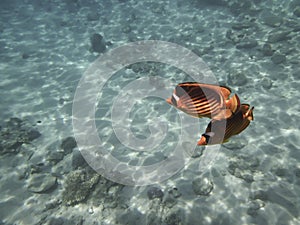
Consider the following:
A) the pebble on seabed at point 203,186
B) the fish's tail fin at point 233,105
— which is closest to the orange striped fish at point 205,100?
the fish's tail fin at point 233,105

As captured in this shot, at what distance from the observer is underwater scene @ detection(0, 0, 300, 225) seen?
563 centimetres

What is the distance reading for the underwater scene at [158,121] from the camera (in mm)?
5629

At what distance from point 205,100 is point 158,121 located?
20.9 feet

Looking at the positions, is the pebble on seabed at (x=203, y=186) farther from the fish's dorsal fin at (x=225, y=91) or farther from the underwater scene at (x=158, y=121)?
the fish's dorsal fin at (x=225, y=91)

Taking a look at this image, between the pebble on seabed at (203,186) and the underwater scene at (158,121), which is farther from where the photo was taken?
the pebble on seabed at (203,186)

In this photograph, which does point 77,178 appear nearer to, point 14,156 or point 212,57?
point 14,156

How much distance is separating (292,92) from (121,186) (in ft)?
21.6

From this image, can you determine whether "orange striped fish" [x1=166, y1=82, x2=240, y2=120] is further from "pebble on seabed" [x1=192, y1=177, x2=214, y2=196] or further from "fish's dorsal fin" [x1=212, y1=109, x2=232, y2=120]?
"pebble on seabed" [x1=192, y1=177, x2=214, y2=196]

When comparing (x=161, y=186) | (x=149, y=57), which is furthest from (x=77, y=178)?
(x=149, y=57)

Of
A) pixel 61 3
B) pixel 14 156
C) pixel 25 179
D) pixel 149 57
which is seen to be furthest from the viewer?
pixel 61 3

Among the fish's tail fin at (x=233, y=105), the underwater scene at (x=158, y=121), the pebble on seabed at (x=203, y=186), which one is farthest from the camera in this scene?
the pebble on seabed at (x=203, y=186)

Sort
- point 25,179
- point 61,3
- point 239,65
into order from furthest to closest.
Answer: point 61,3 < point 239,65 < point 25,179

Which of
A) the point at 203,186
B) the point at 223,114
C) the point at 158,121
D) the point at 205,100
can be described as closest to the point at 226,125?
the point at 223,114

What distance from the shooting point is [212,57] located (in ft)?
36.5
